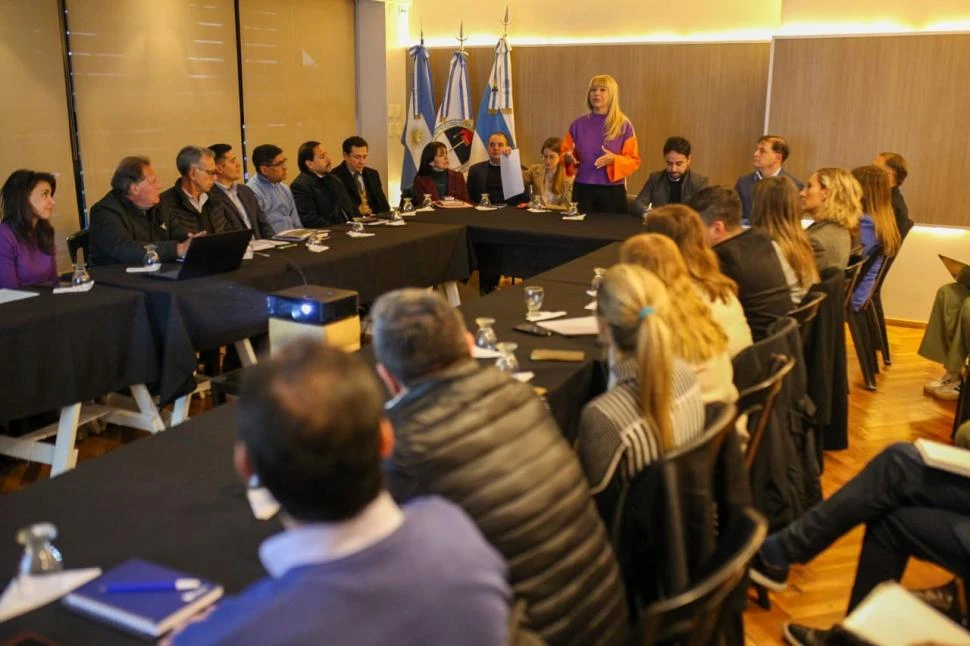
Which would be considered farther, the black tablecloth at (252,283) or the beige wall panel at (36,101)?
the beige wall panel at (36,101)

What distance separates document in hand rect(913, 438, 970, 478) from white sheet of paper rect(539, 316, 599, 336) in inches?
43.8

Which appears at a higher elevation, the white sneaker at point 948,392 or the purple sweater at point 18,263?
the purple sweater at point 18,263

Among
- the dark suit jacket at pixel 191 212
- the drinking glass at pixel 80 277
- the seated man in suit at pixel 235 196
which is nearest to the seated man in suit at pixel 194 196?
the dark suit jacket at pixel 191 212

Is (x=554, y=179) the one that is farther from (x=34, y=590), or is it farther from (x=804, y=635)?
(x=34, y=590)

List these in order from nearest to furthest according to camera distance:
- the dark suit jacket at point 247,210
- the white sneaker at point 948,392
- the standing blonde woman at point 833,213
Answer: the standing blonde woman at point 833,213, the white sneaker at point 948,392, the dark suit jacket at point 247,210

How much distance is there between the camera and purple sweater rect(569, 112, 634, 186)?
641cm

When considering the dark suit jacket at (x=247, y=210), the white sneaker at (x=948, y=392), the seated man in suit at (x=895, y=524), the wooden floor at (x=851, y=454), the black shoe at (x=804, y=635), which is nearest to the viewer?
the seated man in suit at (x=895, y=524)

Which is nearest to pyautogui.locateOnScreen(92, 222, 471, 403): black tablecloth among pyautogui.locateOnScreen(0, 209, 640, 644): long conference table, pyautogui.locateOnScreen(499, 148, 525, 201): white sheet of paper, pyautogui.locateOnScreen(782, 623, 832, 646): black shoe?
pyautogui.locateOnScreen(0, 209, 640, 644): long conference table

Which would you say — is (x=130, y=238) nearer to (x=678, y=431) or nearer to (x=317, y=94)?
(x=678, y=431)

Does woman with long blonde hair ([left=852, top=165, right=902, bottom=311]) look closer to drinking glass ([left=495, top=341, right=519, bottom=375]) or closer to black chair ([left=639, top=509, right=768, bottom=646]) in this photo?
drinking glass ([left=495, top=341, right=519, bottom=375])

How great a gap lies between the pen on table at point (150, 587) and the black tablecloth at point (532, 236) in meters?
4.14

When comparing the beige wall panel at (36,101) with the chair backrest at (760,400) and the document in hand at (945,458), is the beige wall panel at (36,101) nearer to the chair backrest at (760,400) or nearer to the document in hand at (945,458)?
the chair backrest at (760,400)

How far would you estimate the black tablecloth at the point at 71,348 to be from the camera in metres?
3.42

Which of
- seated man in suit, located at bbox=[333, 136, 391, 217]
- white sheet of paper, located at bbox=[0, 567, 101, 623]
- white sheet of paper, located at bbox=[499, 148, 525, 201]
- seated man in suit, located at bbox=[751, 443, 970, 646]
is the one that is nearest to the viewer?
white sheet of paper, located at bbox=[0, 567, 101, 623]
